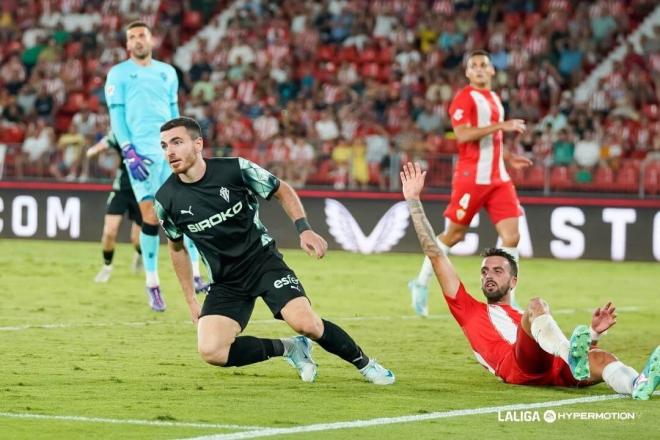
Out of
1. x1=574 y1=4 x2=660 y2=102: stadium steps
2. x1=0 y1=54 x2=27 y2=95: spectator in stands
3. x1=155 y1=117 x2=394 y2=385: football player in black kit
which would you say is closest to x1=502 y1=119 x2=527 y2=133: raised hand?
x1=155 y1=117 x2=394 y2=385: football player in black kit

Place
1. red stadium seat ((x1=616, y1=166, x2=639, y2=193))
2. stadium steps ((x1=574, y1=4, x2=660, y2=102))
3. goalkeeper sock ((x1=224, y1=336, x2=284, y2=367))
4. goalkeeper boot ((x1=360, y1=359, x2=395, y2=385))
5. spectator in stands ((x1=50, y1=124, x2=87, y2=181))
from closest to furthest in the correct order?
goalkeeper sock ((x1=224, y1=336, x2=284, y2=367)), goalkeeper boot ((x1=360, y1=359, x2=395, y2=385)), red stadium seat ((x1=616, y1=166, x2=639, y2=193)), spectator in stands ((x1=50, y1=124, x2=87, y2=181)), stadium steps ((x1=574, y1=4, x2=660, y2=102))

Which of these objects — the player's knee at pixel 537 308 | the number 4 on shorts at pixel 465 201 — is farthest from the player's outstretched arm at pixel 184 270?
the number 4 on shorts at pixel 465 201

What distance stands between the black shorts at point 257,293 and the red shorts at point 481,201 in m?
4.59

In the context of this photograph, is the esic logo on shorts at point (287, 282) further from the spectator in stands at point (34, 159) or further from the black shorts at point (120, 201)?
the spectator in stands at point (34, 159)

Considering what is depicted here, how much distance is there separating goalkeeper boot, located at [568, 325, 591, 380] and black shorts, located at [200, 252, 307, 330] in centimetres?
182

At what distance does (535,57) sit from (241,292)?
724 inches

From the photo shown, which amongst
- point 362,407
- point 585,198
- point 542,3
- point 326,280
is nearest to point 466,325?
point 362,407

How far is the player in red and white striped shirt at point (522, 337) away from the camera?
809cm

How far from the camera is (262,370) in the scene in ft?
32.0

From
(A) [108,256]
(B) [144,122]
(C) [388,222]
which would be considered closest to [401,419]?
(B) [144,122]

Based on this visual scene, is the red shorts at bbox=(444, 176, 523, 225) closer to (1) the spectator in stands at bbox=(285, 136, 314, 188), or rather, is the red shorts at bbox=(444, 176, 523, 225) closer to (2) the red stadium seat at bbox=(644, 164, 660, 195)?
(2) the red stadium seat at bbox=(644, 164, 660, 195)

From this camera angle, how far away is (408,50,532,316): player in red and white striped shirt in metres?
13.3

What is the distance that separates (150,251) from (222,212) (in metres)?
4.85

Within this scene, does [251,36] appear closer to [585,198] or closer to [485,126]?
[585,198]
